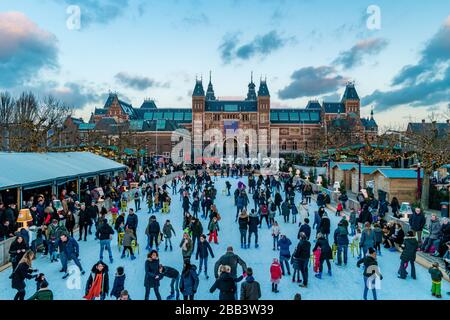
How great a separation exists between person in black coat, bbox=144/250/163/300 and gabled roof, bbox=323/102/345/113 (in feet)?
257

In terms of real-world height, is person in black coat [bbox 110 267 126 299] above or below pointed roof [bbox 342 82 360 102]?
below

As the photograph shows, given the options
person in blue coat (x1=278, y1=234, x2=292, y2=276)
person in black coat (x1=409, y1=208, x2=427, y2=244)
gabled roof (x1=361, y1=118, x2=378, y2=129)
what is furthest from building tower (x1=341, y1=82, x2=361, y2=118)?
person in blue coat (x1=278, y1=234, x2=292, y2=276)

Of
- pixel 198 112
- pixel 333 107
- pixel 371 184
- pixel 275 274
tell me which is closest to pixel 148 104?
pixel 198 112

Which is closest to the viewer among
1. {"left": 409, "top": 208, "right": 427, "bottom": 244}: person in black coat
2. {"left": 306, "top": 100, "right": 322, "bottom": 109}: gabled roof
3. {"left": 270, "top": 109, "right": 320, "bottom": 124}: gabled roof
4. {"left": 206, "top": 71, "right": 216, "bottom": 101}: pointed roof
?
{"left": 409, "top": 208, "right": 427, "bottom": 244}: person in black coat

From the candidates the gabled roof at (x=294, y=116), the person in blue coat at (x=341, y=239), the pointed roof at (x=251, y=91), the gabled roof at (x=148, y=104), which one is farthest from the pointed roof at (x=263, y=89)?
the person in blue coat at (x=341, y=239)

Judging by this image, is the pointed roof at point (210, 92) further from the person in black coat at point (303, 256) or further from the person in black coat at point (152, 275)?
the person in black coat at point (152, 275)

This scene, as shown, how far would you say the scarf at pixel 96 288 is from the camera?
20.7 ft

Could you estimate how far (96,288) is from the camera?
6.33m

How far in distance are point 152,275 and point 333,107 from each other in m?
80.0

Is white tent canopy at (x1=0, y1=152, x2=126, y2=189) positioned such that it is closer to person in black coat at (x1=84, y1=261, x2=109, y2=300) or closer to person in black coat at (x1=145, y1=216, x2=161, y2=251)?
person in black coat at (x1=145, y1=216, x2=161, y2=251)

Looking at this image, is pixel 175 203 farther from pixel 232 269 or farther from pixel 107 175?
pixel 232 269

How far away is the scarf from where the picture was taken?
6305 millimetres

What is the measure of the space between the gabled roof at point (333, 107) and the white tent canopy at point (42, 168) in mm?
65307
